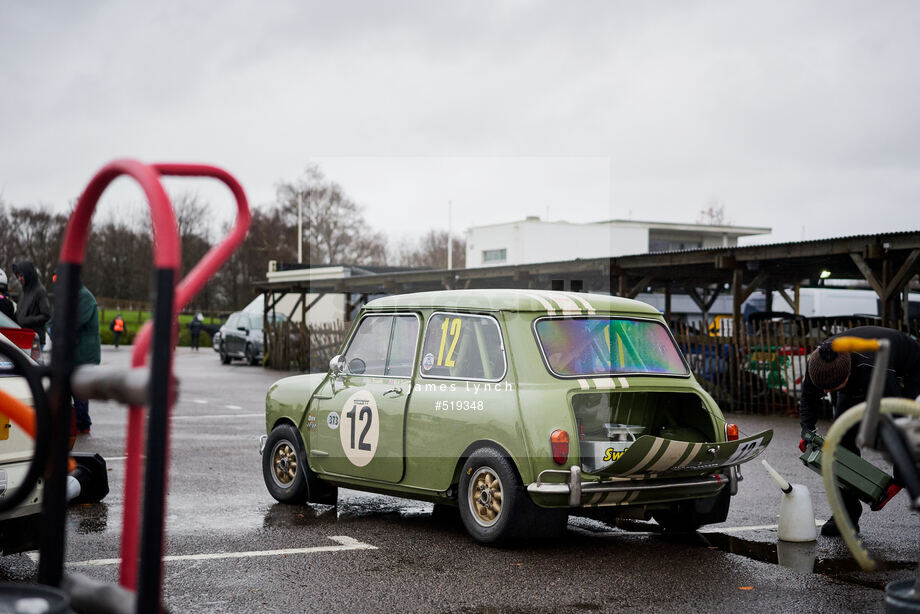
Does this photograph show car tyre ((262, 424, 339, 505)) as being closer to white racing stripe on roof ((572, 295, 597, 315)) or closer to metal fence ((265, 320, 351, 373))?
white racing stripe on roof ((572, 295, 597, 315))

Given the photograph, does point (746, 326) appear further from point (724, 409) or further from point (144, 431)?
point (144, 431)

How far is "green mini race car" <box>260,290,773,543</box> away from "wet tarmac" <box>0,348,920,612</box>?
0.31 meters

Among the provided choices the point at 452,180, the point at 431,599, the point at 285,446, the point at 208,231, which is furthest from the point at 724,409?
the point at 208,231

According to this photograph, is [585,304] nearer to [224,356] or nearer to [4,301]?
[4,301]

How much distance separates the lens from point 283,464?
354 inches

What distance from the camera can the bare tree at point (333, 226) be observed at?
59.6 m

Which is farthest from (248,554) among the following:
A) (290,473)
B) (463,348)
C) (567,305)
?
(567,305)

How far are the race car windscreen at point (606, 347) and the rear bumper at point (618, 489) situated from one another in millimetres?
819

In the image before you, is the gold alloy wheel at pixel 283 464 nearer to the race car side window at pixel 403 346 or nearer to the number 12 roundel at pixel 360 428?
the number 12 roundel at pixel 360 428

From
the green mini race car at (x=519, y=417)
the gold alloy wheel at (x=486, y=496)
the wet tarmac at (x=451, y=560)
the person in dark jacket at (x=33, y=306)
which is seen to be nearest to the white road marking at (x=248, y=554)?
the wet tarmac at (x=451, y=560)

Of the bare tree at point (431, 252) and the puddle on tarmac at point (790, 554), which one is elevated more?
the bare tree at point (431, 252)

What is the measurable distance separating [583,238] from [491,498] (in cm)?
5188

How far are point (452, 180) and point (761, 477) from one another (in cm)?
857

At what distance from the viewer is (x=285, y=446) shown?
8.97m
